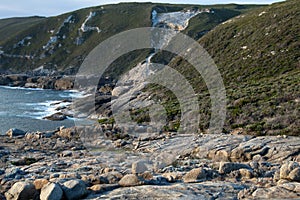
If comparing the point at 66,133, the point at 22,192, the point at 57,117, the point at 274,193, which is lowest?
the point at 57,117

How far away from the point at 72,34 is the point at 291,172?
146488 millimetres

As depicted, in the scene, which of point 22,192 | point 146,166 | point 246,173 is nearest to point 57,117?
point 146,166

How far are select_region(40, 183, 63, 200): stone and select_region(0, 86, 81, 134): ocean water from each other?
30539 millimetres

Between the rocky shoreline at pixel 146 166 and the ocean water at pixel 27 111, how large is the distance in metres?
10.5

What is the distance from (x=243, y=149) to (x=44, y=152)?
48.6 feet

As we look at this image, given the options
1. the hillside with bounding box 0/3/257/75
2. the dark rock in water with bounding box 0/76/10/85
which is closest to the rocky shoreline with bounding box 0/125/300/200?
the dark rock in water with bounding box 0/76/10/85

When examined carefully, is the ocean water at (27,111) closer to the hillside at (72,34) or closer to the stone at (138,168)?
the stone at (138,168)

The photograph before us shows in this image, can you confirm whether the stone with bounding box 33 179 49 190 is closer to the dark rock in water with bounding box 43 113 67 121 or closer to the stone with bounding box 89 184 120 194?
the stone with bounding box 89 184 120 194

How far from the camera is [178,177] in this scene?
15.8 metres

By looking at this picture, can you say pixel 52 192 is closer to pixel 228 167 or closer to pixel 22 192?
pixel 22 192

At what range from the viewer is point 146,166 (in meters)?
19.1

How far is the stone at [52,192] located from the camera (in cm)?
1306

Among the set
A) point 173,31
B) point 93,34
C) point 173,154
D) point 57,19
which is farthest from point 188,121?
point 57,19

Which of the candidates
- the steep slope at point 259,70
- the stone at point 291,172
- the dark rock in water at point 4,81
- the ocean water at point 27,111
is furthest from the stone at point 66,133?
the dark rock in water at point 4,81
